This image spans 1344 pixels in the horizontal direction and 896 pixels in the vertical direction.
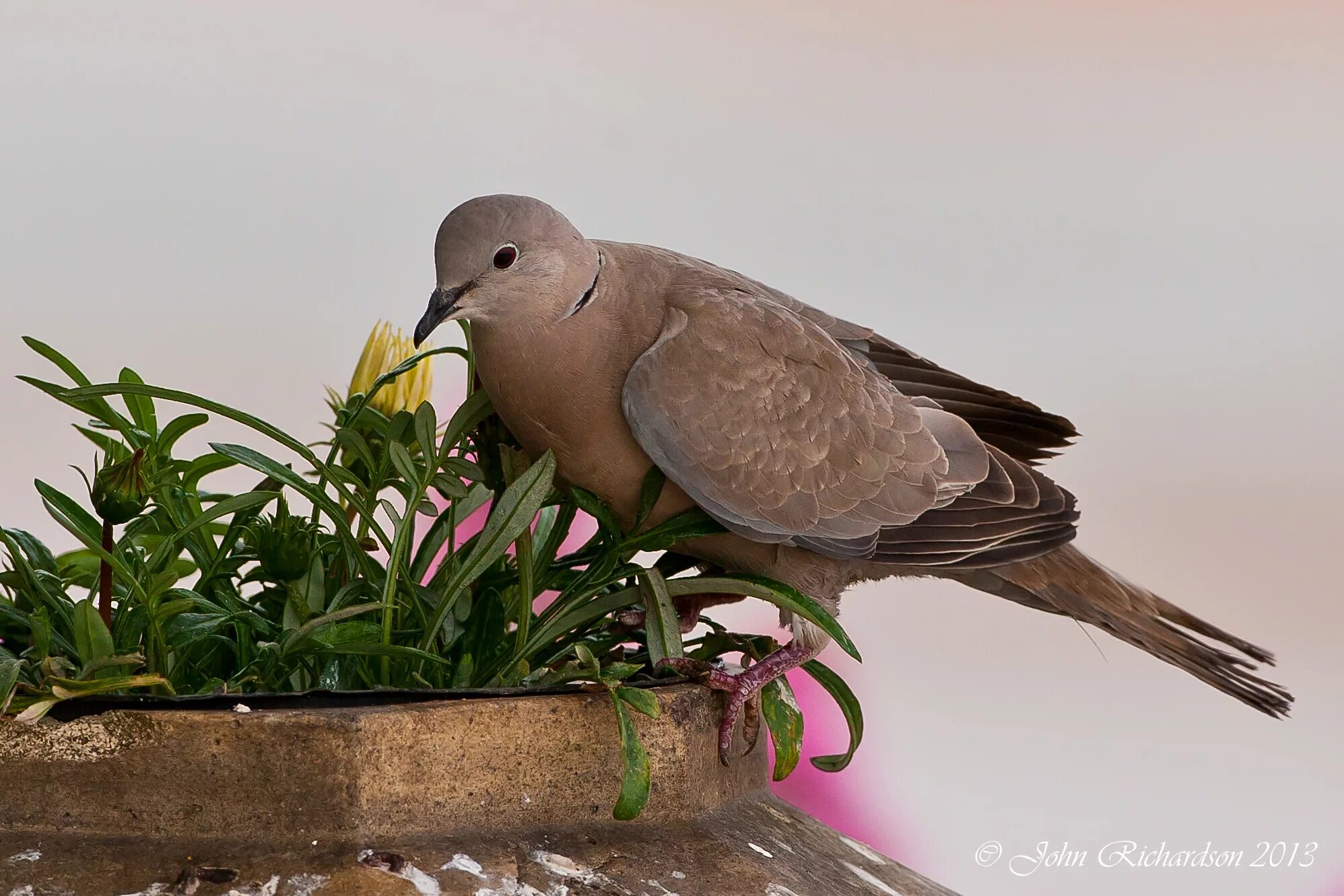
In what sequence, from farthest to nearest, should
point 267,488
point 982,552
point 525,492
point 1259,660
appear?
point 1259,660, point 982,552, point 267,488, point 525,492

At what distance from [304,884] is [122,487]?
0.97 feet

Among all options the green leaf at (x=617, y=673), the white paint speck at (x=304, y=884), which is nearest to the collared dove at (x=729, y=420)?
the green leaf at (x=617, y=673)

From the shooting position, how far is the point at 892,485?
1.16 meters

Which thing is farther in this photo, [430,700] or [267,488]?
[267,488]

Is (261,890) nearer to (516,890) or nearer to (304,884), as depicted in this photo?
(304,884)

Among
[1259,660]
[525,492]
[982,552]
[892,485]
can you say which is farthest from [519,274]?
[1259,660]

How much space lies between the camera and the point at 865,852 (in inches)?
41.5

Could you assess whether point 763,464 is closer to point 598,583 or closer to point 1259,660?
point 598,583

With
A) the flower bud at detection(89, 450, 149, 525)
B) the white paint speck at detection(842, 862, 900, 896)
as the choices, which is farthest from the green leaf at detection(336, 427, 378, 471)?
the white paint speck at detection(842, 862, 900, 896)

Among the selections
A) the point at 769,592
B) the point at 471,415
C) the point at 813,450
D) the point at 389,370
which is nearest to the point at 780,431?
the point at 813,450

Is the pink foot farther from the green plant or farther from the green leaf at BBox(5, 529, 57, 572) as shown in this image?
the green leaf at BBox(5, 529, 57, 572)

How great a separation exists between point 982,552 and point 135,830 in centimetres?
76

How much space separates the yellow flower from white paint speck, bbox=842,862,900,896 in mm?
554

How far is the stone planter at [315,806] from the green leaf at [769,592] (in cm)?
20
